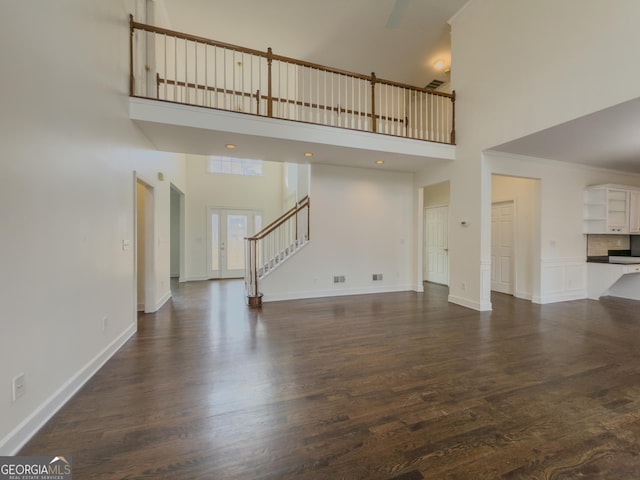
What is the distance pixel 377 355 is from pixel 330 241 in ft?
10.6

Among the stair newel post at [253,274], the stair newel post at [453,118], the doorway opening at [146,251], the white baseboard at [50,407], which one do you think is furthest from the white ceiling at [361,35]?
the white baseboard at [50,407]

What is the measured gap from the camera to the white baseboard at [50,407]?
158 cm

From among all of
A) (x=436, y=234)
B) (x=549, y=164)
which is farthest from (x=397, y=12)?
(x=436, y=234)

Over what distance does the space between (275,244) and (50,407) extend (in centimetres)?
421

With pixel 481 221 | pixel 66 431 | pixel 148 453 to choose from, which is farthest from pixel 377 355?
pixel 481 221

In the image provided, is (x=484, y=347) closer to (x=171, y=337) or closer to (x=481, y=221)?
(x=481, y=221)

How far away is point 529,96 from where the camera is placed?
3.92 meters

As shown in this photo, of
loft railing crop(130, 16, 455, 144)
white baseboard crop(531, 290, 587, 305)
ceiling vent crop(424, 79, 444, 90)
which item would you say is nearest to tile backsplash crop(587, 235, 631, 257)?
white baseboard crop(531, 290, 587, 305)

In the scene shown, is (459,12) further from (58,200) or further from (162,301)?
(162,301)

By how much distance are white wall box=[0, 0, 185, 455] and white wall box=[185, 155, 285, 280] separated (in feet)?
16.9

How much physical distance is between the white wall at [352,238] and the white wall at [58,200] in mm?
3070

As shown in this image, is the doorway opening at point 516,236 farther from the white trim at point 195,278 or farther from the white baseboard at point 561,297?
the white trim at point 195,278

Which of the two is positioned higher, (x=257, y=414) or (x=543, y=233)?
(x=543, y=233)

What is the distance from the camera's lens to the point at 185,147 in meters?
4.58
